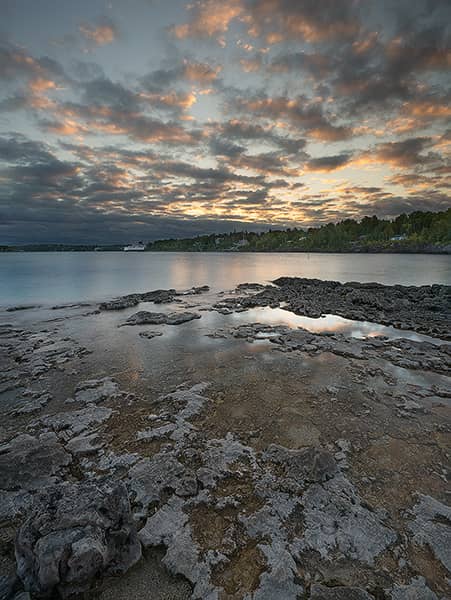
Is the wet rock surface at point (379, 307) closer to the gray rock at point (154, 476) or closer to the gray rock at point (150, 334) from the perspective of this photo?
the gray rock at point (150, 334)

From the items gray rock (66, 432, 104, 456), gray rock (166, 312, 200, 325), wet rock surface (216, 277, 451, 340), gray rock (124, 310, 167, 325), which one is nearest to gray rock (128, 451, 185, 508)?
gray rock (66, 432, 104, 456)

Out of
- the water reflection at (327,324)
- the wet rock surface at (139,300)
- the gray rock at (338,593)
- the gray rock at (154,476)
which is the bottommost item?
the wet rock surface at (139,300)

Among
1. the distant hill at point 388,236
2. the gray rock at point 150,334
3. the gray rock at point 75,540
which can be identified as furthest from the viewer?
the distant hill at point 388,236

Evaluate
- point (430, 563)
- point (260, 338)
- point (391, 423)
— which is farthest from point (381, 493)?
point (260, 338)

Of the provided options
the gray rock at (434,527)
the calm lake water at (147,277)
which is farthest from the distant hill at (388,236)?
the gray rock at (434,527)

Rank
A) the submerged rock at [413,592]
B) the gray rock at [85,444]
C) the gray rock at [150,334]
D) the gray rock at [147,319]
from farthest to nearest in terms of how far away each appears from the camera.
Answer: the gray rock at [147,319] → the gray rock at [150,334] → the gray rock at [85,444] → the submerged rock at [413,592]

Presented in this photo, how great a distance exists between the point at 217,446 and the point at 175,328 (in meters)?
9.64

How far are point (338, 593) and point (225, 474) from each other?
7.00 feet

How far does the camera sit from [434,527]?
3764mm

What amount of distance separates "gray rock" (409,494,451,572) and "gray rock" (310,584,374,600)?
1182 mm

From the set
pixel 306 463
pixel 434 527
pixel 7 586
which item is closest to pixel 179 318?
pixel 306 463

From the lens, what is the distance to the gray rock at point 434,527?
3.48 m

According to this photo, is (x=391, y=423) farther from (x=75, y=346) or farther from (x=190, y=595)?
(x=75, y=346)

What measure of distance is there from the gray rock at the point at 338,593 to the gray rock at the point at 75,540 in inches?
79.0
